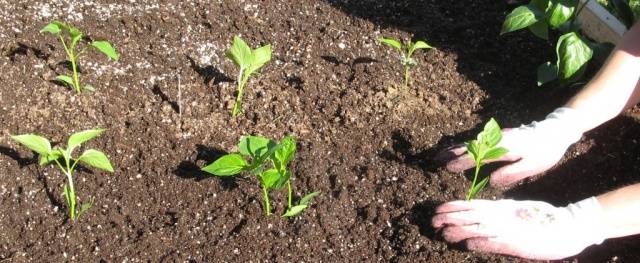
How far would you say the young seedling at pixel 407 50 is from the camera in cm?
258

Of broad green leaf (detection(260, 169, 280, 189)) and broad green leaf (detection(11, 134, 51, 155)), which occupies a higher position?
A: broad green leaf (detection(11, 134, 51, 155))

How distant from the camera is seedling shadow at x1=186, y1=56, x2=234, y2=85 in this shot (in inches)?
103

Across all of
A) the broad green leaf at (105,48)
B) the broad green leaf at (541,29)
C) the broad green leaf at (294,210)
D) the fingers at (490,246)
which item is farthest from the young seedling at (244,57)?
the broad green leaf at (541,29)

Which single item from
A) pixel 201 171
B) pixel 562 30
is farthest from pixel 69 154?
pixel 562 30

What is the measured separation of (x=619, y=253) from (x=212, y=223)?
122 centimetres

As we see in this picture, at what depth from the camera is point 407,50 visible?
9.27 feet

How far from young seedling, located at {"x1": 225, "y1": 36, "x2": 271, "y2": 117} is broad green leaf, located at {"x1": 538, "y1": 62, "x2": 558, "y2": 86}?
3.24 ft

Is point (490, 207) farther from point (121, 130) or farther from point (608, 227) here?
point (121, 130)

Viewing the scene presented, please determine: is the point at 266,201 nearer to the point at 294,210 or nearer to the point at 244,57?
the point at 294,210

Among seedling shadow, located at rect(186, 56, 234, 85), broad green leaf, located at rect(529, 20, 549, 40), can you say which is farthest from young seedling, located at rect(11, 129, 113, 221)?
broad green leaf, located at rect(529, 20, 549, 40)

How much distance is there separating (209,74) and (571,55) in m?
1.30

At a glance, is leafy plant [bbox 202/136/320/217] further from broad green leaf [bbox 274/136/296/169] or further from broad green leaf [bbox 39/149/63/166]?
broad green leaf [bbox 39/149/63/166]

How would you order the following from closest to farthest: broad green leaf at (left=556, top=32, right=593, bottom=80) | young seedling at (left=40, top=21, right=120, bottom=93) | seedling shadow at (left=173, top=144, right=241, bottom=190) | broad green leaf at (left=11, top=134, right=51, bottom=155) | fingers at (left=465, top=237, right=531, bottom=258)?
broad green leaf at (left=11, top=134, right=51, bottom=155)
fingers at (left=465, top=237, right=531, bottom=258)
seedling shadow at (left=173, top=144, right=241, bottom=190)
young seedling at (left=40, top=21, right=120, bottom=93)
broad green leaf at (left=556, top=32, right=593, bottom=80)

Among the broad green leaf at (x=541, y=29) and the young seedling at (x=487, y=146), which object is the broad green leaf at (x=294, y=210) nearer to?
the young seedling at (x=487, y=146)
